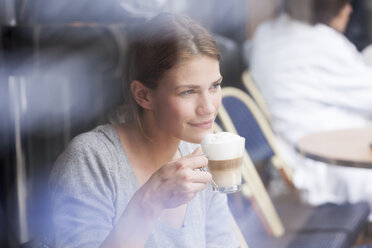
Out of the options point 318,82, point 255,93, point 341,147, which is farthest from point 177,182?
point 318,82

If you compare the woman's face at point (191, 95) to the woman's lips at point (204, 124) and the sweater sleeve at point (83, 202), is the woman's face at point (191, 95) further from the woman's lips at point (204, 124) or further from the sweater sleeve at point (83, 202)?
the sweater sleeve at point (83, 202)

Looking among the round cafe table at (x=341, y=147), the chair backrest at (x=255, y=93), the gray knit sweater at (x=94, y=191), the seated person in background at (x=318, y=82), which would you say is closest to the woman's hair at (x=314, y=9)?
the seated person in background at (x=318, y=82)

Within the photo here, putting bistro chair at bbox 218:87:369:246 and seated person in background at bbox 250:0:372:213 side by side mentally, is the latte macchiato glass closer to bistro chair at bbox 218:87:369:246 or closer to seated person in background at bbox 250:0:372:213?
bistro chair at bbox 218:87:369:246

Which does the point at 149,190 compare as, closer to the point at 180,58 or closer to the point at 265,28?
the point at 180,58

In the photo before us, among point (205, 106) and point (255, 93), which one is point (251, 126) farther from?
point (205, 106)

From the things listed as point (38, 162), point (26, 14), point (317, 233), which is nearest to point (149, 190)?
point (38, 162)

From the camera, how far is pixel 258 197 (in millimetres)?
1594

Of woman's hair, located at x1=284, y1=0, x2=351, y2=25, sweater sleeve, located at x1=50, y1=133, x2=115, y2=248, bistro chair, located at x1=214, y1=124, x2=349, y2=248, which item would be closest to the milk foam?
sweater sleeve, located at x1=50, y1=133, x2=115, y2=248

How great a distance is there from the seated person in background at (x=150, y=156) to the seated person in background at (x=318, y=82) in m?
1.47

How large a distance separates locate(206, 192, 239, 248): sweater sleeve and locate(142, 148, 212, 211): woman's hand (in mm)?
240

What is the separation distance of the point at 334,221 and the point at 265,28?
2.86ft

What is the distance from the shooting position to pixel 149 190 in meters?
0.55

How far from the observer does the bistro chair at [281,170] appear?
1723mm

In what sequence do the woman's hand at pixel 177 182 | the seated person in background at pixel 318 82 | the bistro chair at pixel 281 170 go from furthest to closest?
1. the seated person in background at pixel 318 82
2. the bistro chair at pixel 281 170
3. the woman's hand at pixel 177 182
